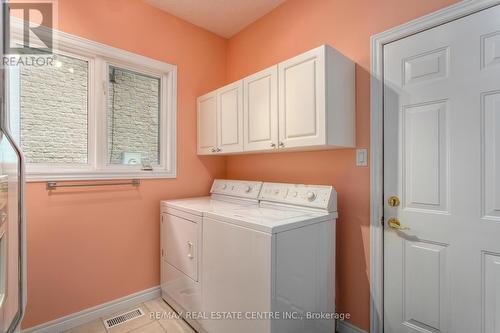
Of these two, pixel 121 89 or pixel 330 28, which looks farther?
pixel 121 89

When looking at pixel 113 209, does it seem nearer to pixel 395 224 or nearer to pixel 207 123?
pixel 207 123

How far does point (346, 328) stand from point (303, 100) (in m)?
1.68

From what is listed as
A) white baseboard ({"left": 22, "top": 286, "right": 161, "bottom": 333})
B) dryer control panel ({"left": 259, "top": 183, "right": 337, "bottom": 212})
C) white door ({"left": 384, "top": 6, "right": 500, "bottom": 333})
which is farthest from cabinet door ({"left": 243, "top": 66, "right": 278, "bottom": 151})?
white baseboard ({"left": 22, "top": 286, "right": 161, "bottom": 333})

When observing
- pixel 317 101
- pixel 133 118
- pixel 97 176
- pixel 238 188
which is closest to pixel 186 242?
pixel 238 188

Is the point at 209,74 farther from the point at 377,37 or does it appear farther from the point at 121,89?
the point at 377,37

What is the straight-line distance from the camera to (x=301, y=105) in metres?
1.67

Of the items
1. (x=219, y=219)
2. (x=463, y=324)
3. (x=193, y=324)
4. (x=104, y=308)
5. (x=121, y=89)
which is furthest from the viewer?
(x=121, y=89)

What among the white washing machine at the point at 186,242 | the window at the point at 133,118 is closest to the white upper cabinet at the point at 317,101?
the white washing machine at the point at 186,242

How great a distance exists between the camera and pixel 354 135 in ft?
5.76

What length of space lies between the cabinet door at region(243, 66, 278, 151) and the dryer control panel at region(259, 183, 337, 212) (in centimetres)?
35

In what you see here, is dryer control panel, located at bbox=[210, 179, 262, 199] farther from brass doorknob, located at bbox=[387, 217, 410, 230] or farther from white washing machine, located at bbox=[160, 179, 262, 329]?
brass doorknob, located at bbox=[387, 217, 410, 230]

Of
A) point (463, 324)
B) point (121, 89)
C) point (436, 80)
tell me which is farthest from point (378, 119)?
point (121, 89)

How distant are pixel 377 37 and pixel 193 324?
2466mm

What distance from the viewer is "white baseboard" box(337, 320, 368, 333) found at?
175 centimetres
